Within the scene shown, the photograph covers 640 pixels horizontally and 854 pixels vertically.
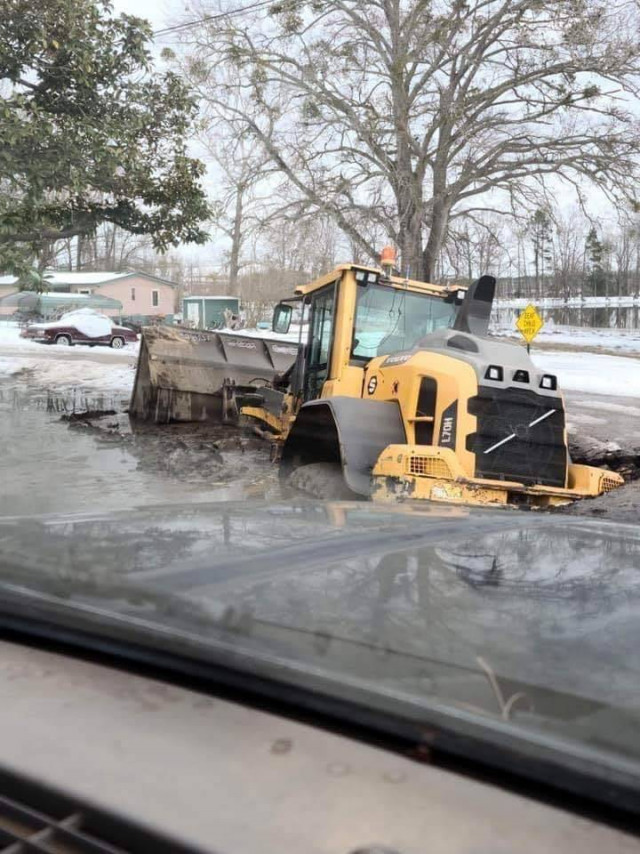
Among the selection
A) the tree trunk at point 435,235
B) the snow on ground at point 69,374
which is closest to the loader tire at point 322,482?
the snow on ground at point 69,374

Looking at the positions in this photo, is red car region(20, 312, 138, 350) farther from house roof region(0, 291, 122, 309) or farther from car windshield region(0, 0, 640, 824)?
house roof region(0, 291, 122, 309)

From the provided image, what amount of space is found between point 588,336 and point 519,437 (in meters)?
35.8

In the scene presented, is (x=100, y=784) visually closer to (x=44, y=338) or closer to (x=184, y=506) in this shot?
(x=184, y=506)

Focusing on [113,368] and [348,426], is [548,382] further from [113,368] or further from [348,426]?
[113,368]

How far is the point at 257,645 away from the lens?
1396 mm

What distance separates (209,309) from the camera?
190 feet

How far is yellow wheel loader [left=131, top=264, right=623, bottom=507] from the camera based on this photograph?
6629 millimetres

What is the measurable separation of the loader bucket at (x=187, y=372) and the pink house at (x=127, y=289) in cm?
5176

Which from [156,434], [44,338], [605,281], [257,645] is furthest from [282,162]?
[605,281]

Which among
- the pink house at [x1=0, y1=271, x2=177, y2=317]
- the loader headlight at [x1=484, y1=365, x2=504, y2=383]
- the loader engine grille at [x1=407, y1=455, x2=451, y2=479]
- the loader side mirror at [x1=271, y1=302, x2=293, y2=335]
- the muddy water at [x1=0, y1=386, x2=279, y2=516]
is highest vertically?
the pink house at [x1=0, y1=271, x2=177, y2=317]

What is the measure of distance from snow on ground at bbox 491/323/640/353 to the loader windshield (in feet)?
74.9

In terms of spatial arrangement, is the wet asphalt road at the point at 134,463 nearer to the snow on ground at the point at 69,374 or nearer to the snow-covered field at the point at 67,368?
the snow on ground at the point at 69,374

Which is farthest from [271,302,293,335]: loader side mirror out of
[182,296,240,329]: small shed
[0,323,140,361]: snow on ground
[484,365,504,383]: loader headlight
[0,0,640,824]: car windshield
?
[182,296,240,329]: small shed

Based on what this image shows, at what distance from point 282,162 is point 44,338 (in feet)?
43.3
